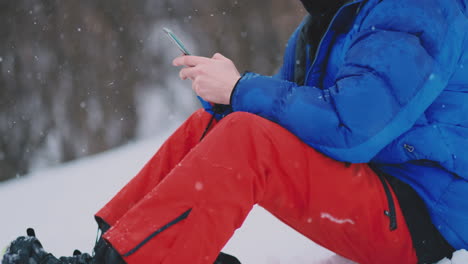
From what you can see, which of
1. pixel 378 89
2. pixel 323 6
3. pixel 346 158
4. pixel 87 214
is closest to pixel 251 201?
pixel 346 158

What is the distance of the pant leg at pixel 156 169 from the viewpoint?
3.76 ft

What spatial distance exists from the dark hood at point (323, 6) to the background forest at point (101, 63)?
3.28 meters

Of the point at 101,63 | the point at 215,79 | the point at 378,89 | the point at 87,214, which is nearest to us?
the point at 378,89

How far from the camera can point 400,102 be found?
0.90 meters

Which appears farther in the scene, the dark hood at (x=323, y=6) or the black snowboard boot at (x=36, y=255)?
the dark hood at (x=323, y=6)

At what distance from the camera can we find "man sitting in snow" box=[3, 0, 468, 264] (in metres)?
0.86

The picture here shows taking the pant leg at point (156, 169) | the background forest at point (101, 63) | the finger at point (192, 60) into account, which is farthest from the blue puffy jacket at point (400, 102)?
the background forest at point (101, 63)

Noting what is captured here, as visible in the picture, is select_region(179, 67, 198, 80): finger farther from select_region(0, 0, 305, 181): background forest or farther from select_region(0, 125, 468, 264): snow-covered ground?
select_region(0, 0, 305, 181): background forest

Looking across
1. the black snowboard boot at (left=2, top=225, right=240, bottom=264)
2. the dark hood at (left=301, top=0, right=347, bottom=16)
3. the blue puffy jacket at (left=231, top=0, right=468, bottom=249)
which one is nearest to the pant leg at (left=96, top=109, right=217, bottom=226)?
the black snowboard boot at (left=2, top=225, right=240, bottom=264)

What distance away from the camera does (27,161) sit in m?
4.03

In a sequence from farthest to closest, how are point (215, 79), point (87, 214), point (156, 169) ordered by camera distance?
point (87, 214)
point (156, 169)
point (215, 79)

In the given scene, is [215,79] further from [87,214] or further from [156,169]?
[87,214]

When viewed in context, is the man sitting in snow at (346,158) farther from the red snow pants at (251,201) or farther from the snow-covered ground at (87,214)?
the snow-covered ground at (87,214)

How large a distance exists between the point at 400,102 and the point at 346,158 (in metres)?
0.16
